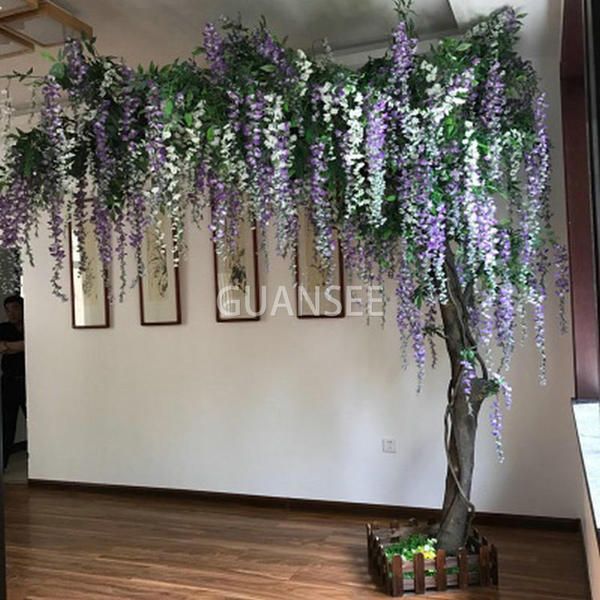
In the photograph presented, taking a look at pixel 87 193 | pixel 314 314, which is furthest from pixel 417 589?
pixel 87 193

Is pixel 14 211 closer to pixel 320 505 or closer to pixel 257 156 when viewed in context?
pixel 257 156

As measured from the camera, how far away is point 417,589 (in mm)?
2895

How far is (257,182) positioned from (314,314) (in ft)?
5.22

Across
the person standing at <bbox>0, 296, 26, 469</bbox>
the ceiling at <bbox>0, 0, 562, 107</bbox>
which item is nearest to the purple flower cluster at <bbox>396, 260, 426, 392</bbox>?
the ceiling at <bbox>0, 0, 562, 107</bbox>

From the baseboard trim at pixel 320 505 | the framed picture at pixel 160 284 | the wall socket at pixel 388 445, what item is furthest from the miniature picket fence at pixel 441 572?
the framed picture at pixel 160 284

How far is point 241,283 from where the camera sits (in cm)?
434

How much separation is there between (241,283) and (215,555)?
1.69 meters

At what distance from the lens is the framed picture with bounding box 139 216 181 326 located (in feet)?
15.0

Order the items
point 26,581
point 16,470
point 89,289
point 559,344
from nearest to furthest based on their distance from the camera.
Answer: point 26,581 < point 559,344 < point 89,289 < point 16,470

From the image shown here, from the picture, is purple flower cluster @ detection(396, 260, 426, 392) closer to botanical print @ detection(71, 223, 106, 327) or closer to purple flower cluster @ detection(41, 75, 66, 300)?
purple flower cluster @ detection(41, 75, 66, 300)

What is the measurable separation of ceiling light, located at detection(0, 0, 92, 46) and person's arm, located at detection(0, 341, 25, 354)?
10.2 ft

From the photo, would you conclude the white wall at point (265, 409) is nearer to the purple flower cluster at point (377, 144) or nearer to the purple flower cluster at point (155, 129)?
the purple flower cluster at point (377, 144)

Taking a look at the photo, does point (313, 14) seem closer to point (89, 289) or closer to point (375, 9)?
point (375, 9)

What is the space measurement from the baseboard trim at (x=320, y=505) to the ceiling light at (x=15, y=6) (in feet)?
10.0
